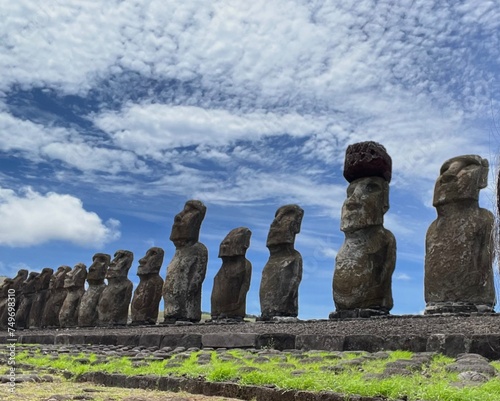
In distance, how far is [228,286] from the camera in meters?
13.5

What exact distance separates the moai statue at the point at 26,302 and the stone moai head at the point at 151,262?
28.8 feet

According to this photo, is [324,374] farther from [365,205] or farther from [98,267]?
[98,267]

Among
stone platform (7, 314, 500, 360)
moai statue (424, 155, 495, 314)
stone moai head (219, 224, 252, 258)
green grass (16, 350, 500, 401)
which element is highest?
stone moai head (219, 224, 252, 258)

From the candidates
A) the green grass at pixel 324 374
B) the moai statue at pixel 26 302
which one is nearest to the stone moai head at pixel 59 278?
the moai statue at pixel 26 302

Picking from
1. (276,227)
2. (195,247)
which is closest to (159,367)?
(276,227)

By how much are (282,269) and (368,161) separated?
2.86 metres

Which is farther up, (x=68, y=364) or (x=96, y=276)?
(x=96, y=276)

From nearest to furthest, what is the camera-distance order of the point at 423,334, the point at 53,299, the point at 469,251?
the point at 423,334 → the point at 469,251 → the point at 53,299

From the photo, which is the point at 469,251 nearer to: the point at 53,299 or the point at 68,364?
the point at 68,364

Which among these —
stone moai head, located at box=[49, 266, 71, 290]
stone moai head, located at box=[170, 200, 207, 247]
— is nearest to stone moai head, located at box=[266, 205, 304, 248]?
stone moai head, located at box=[170, 200, 207, 247]

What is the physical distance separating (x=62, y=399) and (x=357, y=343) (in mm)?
3189

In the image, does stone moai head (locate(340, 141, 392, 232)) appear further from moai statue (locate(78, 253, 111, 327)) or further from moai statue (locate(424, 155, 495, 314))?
moai statue (locate(78, 253, 111, 327))

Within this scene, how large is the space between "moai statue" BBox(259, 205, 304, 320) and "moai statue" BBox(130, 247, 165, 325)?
467 cm

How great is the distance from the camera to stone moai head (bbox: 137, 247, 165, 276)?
16406 mm
